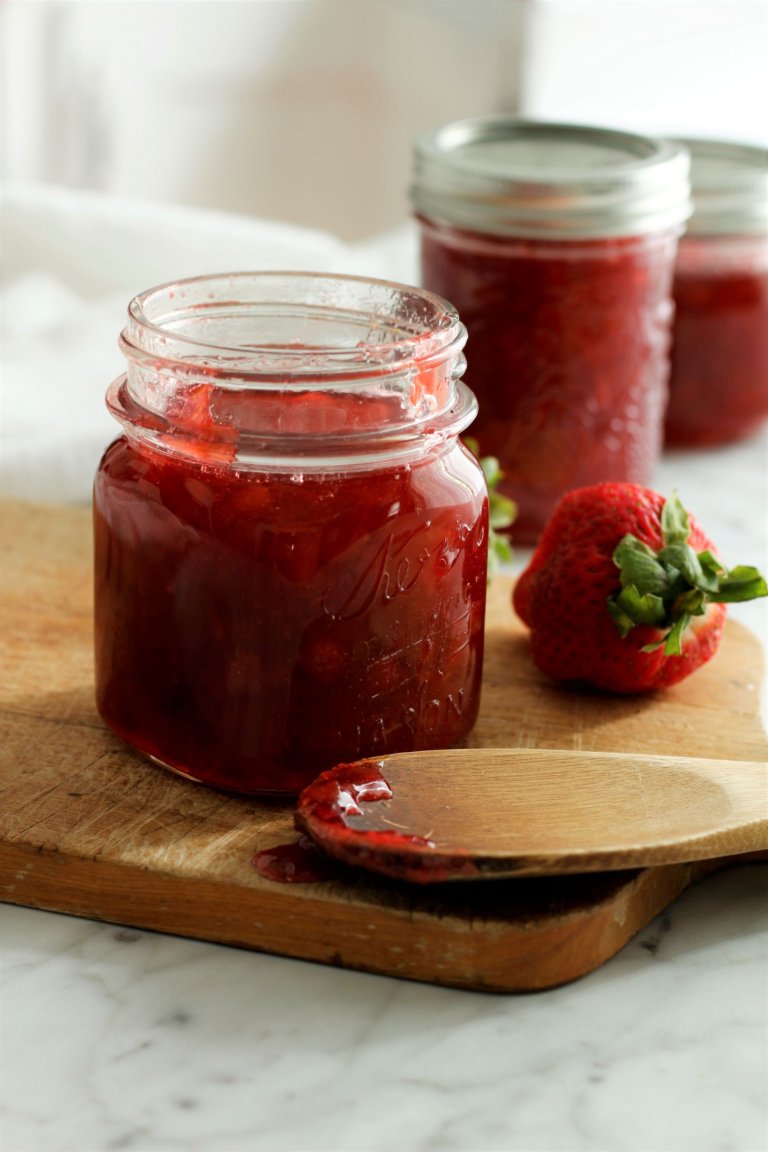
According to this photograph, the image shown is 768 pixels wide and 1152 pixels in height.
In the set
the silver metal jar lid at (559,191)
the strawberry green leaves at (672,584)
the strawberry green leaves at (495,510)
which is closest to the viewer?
the strawberry green leaves at (672,584)

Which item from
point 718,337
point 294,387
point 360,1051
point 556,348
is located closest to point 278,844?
point 360,1051

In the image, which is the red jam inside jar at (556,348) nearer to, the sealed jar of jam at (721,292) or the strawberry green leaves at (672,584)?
the sealed jar of jam at (721,292)

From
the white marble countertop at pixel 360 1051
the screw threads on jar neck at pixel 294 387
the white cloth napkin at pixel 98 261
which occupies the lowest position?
the white marble countertop at pixel 360 1051

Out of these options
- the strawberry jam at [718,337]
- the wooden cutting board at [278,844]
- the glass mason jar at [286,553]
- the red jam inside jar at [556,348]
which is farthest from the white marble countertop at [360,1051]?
the strawberry jam at [718,337]

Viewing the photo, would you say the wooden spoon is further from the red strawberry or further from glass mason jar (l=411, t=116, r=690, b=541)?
glass mason jar (l=411, t=116, r=690, b=541)

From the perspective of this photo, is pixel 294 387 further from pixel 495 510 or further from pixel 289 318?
pixel 495 510
